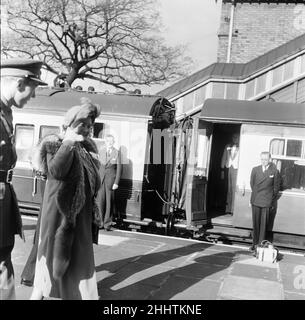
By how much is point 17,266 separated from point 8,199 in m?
2.90

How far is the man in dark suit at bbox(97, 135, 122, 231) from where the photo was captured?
9.01 metres

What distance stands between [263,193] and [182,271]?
270cm

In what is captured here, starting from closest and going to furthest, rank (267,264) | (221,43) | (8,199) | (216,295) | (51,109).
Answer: (8,199), (216,295), (267,264), (51,109), (221,43)

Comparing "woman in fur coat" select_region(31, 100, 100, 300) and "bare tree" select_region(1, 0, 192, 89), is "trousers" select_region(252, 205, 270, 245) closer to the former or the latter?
"bare tree" select_region(1, 0, 192, 89)

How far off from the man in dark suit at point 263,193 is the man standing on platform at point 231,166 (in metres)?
3.11

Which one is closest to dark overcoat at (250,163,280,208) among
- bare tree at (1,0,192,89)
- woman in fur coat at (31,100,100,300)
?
bare tree at (1,0,192,89)

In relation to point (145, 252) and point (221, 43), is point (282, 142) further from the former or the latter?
point (221, 43)

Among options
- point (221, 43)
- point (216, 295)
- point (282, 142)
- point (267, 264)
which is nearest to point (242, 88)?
point (221, 43)

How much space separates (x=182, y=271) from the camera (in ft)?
20.1

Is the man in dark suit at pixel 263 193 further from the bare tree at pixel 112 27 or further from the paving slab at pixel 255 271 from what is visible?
the bare tree at pixel 112 27

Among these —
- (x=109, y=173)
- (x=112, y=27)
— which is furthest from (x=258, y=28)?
(x=112, y=27)

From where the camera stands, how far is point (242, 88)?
61.1 feet

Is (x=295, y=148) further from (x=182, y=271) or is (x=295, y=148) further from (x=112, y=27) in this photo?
(x=112, y=27)

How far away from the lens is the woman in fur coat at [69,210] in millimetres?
3566
